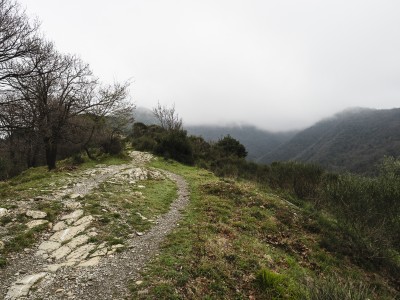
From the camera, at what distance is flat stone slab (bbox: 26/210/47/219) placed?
11.2m

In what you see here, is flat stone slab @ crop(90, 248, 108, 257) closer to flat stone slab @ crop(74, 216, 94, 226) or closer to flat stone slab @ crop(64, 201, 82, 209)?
flat stone slab @ crop(74, 216, 94, 226)

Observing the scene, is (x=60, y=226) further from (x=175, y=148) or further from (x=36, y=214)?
(x=175, y=148)

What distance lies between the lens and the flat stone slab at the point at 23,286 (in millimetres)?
6630

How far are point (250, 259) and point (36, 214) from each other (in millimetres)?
8634

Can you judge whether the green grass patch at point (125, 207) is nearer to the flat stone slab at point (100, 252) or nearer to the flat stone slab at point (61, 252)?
the flat stone slab at point (100, 252)

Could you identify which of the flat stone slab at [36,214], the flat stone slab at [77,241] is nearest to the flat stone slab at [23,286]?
the flat stone slab at [77,241]

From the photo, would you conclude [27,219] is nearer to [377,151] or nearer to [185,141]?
[185,141]

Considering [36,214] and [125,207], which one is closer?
[36,214]

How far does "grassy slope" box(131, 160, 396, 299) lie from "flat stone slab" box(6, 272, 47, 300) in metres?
2.56

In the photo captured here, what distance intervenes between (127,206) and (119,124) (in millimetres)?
20779

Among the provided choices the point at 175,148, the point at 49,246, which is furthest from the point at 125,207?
the point at 175,148

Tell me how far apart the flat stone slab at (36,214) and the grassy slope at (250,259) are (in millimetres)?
5354

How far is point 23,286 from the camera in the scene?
6.97 meters

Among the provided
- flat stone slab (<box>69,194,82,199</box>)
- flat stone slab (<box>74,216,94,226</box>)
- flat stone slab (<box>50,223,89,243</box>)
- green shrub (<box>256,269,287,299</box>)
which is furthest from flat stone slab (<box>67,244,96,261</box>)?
green shrub (<box>256,269,287,299</box>)
